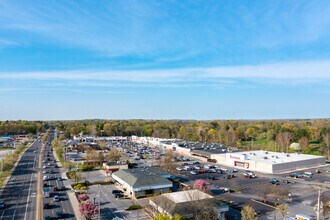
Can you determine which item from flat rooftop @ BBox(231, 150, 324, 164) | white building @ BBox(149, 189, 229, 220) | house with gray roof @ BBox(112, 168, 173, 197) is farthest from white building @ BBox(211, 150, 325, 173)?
white building @ BBox(149, 189, 229, 220)

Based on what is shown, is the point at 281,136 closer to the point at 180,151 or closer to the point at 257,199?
the point at 180,151

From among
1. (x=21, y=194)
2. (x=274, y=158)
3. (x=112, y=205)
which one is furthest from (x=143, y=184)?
(x=274, y=158)

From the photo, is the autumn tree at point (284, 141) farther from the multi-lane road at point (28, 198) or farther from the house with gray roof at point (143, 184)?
the multi-lane road at point (28, 198)

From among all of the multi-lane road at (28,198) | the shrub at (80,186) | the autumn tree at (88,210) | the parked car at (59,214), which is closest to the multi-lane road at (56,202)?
the multi-lane road at (28,198)

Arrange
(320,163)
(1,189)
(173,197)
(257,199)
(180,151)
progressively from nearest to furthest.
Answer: (173,197) → (257,199) → (1,189) → (320,163) → (180,151)

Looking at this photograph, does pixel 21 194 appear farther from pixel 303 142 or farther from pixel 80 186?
pixel 303 142

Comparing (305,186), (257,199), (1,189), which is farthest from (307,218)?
(1,189)
